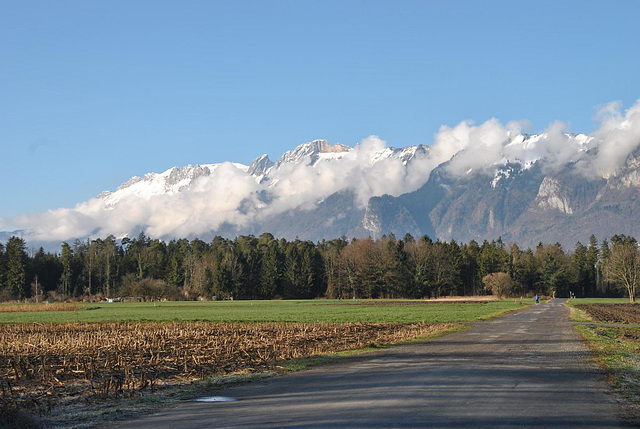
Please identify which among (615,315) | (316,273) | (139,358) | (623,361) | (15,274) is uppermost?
(15,274)

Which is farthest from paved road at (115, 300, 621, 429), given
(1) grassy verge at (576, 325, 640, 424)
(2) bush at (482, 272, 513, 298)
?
(2) bush at (482, 272, 513, 298)

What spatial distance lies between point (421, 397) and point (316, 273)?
16199cm

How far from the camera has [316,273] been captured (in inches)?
7003

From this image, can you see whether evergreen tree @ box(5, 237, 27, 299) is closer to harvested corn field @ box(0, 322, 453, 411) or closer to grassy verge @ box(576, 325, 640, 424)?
harvested corn field @ box(0, 322, 453, 411)

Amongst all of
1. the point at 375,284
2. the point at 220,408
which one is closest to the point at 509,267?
the point at 375,284

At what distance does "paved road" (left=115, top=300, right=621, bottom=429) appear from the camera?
13.7m

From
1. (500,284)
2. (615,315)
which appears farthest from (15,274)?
(615,315)

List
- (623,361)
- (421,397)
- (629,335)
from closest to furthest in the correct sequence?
1. (421,397)
2. (623,361)
3. (629,335)

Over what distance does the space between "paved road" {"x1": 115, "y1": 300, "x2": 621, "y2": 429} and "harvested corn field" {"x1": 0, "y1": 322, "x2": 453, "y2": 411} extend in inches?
135

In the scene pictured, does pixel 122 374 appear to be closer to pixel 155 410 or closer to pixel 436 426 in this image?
pixel 155 410

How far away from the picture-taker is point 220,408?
15.9 meters

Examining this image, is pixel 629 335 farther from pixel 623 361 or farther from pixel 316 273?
pixel 316 273

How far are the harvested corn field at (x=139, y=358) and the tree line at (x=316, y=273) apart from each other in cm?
11929

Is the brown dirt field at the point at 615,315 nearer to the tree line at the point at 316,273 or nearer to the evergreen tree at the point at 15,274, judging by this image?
the tree line at the point at 316,273
